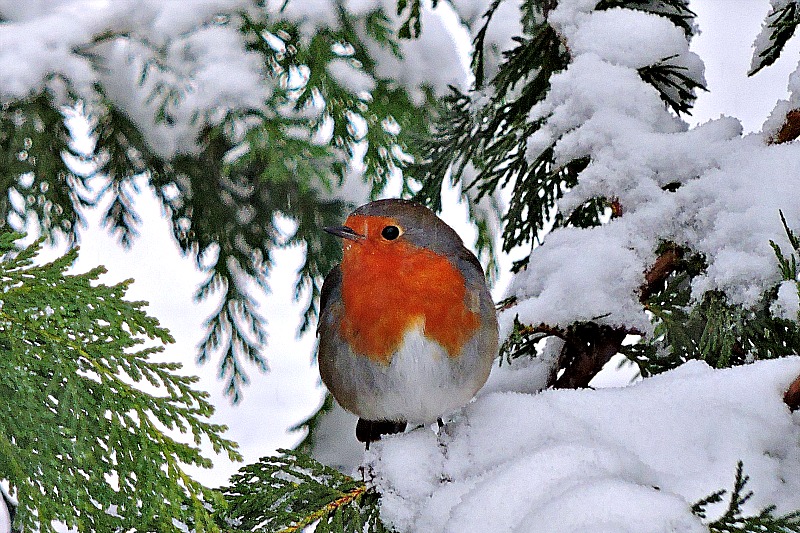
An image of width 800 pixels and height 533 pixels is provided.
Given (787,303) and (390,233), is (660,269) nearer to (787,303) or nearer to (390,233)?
(787,303)

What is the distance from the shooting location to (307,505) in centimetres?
120

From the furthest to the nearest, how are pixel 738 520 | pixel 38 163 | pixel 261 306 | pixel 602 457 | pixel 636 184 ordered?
pixel 261 306 → pixel 38 163 → pixel 636 184 → pixel 602 457 → pixel 738 520

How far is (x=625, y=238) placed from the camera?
1.50 meters

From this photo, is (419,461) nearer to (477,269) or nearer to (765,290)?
(477,269)

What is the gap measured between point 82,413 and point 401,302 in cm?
57

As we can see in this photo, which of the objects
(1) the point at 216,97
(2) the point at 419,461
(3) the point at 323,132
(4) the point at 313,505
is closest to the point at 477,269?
(2) the point at 419,461

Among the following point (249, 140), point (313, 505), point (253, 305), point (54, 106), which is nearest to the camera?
point (313, 505)

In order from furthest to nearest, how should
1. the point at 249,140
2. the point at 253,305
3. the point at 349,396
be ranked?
the point at 253,305
the point at 249,140
the point at 349,396

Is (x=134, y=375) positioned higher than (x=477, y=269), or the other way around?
(x=477, y=269)

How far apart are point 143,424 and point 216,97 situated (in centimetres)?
132

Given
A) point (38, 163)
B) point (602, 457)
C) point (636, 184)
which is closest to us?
point (602, 457)

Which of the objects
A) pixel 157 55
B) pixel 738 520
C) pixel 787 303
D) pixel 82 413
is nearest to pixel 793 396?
pixel 787 303

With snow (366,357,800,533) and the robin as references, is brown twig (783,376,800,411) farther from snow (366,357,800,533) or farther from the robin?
the robin

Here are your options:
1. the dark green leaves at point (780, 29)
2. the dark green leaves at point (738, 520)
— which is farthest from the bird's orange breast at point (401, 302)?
the dark green leaves at point (780, 29)
